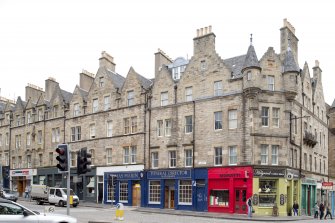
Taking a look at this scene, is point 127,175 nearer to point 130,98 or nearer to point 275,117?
point 130,98

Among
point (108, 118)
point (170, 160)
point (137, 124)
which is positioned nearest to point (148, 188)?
point (170, 160)

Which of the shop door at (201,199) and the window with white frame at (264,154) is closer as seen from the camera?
the window with white frame at (264,154)

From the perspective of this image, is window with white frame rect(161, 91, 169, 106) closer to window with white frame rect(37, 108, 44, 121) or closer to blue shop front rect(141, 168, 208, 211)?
blue shop front rect(141, 168, 208, 211)

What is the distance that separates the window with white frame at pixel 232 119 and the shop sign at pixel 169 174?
5943 mm

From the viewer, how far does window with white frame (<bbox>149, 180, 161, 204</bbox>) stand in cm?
4038

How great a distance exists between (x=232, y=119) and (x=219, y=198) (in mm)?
7030

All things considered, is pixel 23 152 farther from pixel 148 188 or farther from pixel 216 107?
pixel 216 107

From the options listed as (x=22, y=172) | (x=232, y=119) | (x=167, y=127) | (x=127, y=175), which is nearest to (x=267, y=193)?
(x=232, y=119)

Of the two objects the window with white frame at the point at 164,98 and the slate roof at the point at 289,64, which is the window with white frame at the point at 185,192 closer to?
the window with white frame at the point at 164,98

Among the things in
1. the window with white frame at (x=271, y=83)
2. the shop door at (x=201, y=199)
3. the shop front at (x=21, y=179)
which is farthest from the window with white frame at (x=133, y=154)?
the shop front at (x=21, y=179)

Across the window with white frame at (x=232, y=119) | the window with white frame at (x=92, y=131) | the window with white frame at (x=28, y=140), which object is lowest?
the window with white frame at (x=28, y=140)

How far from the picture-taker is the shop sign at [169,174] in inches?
1501

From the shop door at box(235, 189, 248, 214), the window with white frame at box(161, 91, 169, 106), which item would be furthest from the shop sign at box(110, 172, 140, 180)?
the shop door at box(235, 189, 248, 214)

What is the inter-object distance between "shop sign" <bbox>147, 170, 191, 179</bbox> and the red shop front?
2.61m
